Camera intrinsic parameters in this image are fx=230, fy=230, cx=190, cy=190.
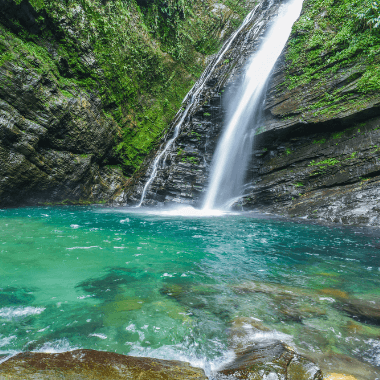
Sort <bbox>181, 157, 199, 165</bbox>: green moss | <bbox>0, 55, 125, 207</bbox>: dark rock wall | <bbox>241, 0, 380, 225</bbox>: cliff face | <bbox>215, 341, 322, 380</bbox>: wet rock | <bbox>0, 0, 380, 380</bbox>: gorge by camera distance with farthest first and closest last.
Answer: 1. <bbox>181, 157, 199, 165</bbox>: green moss
2. <bbox>0, 55, 125, 207</bbox>: dark rock wall
3. <bbox>241, 0, 380, 225</bbox>: cliff face
4. <bbox>0, 0, 380, 380</bbox>: gorge
5. <bbox>215, 341, 322, 380</bbox>: wet rock

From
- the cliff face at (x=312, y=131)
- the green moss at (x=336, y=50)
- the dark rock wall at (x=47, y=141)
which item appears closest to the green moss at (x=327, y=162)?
the cliff face at (x=312, y=131)

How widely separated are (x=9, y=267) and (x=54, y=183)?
1084 cm

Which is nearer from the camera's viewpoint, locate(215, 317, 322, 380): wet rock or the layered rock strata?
the layered rock strata

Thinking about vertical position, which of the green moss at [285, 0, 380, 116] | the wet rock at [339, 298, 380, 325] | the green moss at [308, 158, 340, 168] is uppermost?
the green moss at [285, 0, 380, 116]

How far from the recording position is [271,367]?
1832 millimetres

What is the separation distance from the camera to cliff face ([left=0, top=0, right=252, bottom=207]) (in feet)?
39.8

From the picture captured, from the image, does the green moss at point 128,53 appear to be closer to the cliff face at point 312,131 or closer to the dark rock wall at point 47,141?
the dark rock wall at point 47,141

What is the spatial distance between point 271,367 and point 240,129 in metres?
13.1

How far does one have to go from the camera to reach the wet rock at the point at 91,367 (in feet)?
5.38

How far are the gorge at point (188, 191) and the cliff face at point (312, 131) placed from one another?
8 centimetres

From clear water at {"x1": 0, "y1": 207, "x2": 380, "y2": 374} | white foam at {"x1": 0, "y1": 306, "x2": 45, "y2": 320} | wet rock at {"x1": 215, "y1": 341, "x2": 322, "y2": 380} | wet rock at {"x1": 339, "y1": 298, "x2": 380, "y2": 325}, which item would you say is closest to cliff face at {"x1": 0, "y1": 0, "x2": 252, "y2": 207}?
clear water at {"x1": 0, "y1": 207, "x2": 380, "y2": 374}

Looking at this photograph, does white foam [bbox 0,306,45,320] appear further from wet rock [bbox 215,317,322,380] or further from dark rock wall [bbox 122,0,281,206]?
dark rock wall [bbox 122,0,281,206]

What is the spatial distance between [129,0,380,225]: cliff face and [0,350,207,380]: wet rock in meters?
8.87

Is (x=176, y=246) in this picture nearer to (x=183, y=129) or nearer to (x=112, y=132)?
(x=183, y=129)
